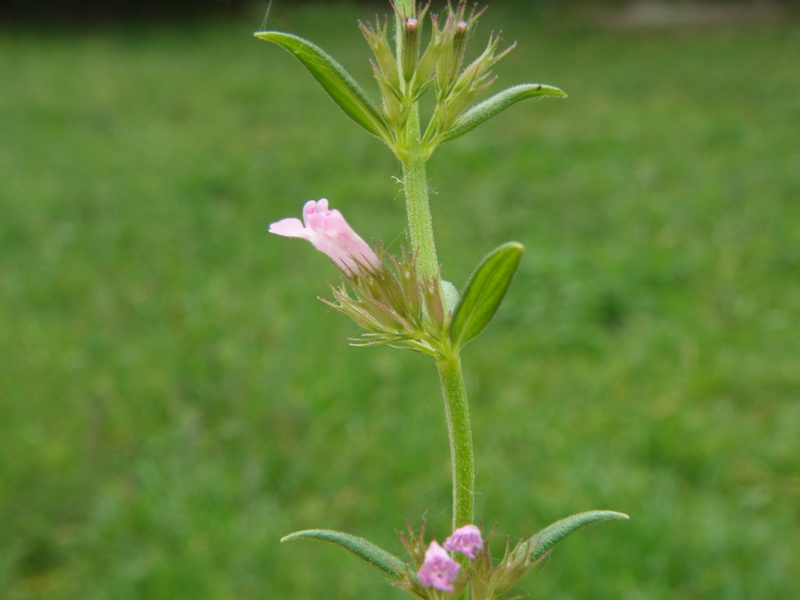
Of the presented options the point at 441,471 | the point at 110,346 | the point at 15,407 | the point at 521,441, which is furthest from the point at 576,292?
the point at 15,407

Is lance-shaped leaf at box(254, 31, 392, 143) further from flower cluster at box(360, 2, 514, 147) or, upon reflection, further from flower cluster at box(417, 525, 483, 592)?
flower cluster at box(417, 525, 483, 592)

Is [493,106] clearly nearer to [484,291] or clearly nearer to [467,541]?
[484,291]

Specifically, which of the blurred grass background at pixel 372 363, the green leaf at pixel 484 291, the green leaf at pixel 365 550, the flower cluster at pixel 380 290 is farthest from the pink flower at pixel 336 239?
the blurred grass background at pixel 372 363

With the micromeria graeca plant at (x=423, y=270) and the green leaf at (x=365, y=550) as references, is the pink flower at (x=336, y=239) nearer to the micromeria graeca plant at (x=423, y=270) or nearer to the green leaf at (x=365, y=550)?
the micromeria graeca plant at (x=423, y=270)

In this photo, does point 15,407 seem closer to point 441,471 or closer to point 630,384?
point 441,471

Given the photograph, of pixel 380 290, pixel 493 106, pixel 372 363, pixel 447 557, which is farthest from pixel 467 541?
pixel 372 363

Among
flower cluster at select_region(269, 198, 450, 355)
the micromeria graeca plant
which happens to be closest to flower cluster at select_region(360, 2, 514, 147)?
the micromeria graeca plant
